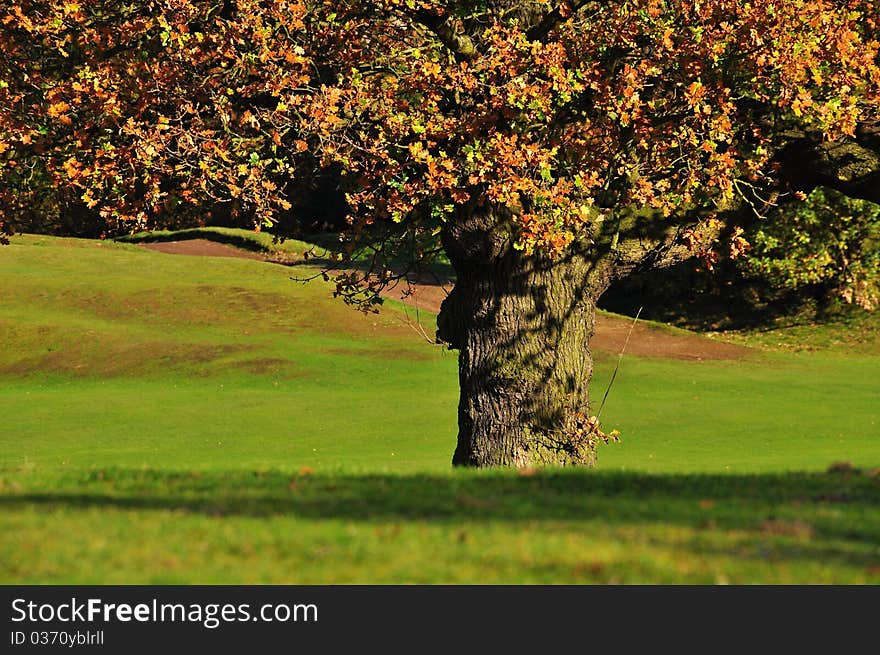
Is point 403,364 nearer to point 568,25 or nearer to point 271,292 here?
point 271,292

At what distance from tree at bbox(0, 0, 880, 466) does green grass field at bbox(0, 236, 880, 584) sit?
2581 mm

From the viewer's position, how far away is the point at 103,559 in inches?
263

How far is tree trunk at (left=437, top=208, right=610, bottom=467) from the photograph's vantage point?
15.6 meters

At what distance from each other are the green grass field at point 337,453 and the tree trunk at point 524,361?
1253 mm

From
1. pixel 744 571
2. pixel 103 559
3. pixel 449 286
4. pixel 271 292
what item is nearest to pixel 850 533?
pixel 744 571

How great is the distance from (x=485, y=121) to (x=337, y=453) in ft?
27.3

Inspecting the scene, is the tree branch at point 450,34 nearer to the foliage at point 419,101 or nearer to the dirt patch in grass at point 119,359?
the foliage at point 419,101

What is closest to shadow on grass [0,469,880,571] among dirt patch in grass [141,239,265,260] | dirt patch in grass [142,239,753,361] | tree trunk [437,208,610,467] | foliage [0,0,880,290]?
foliage [0,0,880,290]

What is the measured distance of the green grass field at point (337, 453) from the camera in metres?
6.71

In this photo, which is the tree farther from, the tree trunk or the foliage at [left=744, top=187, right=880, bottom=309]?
the foliage at [left=744, top=187, right=880, bottom=309]

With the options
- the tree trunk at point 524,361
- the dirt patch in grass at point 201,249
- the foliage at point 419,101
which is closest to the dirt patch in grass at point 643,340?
the dirt patch in grass at point 201,249

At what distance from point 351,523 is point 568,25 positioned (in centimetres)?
891

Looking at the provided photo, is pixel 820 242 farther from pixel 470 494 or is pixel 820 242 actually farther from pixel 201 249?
pixel 470 494

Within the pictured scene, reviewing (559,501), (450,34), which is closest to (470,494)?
(559,501)
